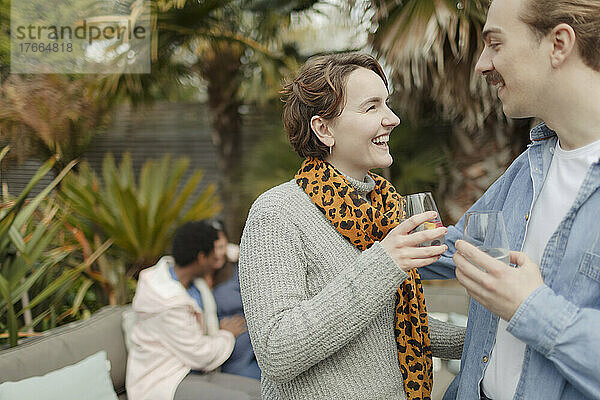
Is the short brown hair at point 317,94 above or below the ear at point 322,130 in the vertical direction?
above

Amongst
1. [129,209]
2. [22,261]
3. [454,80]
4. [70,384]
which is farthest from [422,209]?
[129,209]

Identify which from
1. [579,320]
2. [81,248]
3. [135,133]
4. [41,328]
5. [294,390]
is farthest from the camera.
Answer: [135,133]

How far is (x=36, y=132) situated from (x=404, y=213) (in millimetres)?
4176

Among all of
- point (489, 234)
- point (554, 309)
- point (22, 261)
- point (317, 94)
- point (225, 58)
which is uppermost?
point (225, 58)

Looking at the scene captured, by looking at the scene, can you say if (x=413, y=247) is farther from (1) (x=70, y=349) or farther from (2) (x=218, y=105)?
(2) (x=218, y=105)

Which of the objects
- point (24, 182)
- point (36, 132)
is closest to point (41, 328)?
point (24, 182)

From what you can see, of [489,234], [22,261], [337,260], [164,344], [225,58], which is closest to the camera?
[489,234]

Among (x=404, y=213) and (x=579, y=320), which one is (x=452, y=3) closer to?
(x=404, y=213)

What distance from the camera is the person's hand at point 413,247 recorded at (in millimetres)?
1263

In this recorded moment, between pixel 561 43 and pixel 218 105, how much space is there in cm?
534

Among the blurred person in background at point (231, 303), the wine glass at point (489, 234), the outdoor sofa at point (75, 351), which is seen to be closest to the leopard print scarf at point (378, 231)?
the wine glass at point (489, 234)

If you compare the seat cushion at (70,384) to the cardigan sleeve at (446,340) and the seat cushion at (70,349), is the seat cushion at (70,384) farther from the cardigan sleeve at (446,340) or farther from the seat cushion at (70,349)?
the cardigan sleeve at (446,340)

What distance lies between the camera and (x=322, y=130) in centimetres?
152

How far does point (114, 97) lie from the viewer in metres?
5.62
